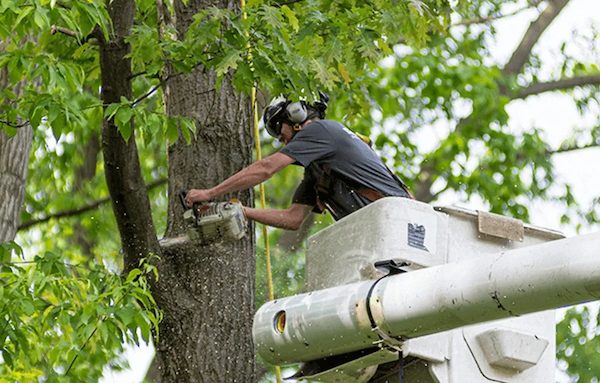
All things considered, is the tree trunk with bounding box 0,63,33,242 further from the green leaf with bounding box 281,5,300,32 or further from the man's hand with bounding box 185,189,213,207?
the green leaf with bounding box 281,5,300,32

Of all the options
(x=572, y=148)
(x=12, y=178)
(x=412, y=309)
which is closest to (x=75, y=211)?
(x=12, y=178)

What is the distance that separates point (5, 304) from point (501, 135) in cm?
929

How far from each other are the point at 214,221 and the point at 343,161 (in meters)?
0.66

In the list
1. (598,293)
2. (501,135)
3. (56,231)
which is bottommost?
(598,293)

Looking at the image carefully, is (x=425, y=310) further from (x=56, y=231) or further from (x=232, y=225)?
(x=56, y=231)

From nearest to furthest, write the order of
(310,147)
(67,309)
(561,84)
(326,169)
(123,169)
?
(123,169) < (67,309) < (310,147) < (326,169) < (561,84)

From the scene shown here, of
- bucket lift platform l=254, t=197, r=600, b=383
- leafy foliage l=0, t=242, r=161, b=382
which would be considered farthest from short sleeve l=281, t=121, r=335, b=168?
leafy foliage l=0, t=242, r=161, b=382

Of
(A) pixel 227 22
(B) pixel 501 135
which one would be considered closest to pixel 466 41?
(B) pixel 501 135

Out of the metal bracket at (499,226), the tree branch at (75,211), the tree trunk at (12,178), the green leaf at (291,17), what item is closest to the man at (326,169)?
the green leaf at (291,17)

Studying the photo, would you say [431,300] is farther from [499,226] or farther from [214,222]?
[214,222]

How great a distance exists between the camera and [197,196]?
23.2ft

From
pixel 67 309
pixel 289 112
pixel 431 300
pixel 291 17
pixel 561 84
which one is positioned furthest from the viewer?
pixel 561 84

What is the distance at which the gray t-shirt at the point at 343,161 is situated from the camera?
7.03 m

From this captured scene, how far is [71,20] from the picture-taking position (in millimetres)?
6320
